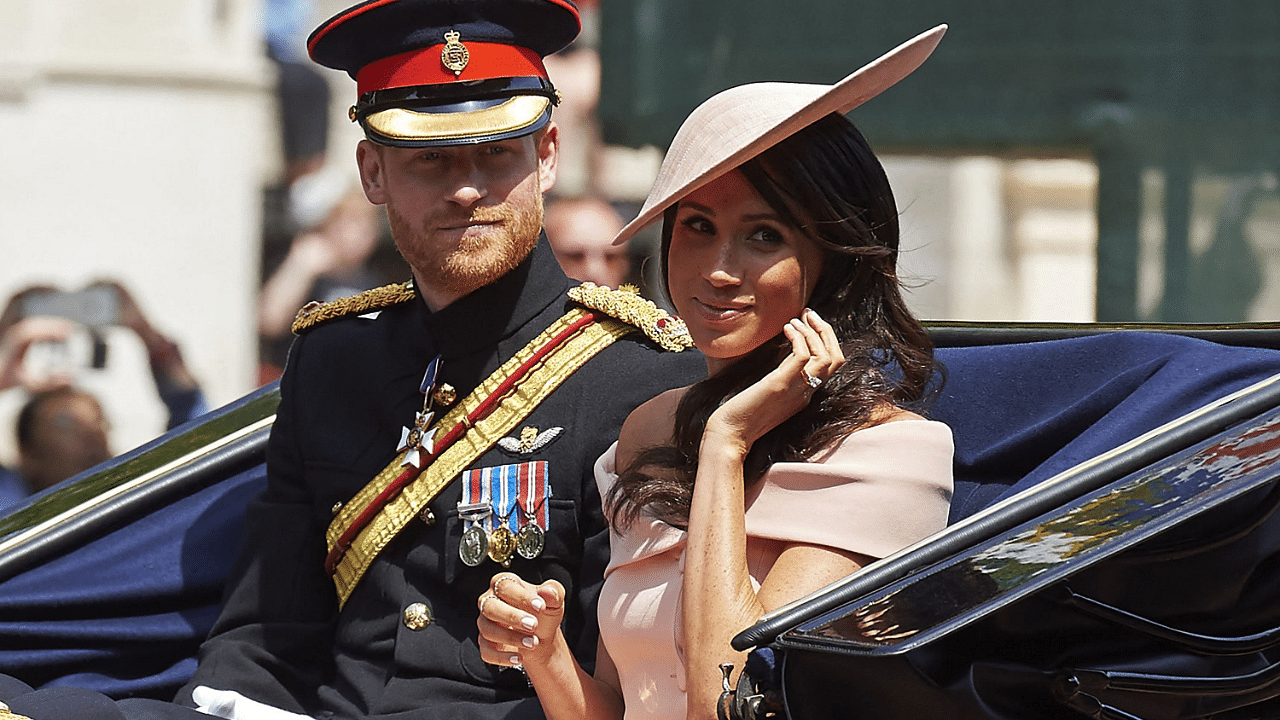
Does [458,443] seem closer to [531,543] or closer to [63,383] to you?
[531,543]

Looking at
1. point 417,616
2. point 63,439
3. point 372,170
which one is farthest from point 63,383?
point 417,616

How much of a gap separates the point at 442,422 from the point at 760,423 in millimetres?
819

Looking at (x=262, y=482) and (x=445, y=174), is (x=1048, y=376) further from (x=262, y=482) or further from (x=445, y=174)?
(x=262, y=482)

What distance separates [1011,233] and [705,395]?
4461 mm

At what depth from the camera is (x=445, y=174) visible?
8.36 feet

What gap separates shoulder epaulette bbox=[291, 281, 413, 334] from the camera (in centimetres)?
286

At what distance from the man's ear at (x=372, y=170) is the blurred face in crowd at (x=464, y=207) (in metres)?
0.06

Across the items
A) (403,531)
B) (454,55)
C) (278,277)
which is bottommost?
(278,277)

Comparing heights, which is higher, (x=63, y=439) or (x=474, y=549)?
(x=474, y=549)

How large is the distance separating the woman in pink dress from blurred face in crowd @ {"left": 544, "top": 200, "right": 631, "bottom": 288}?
6.77 feet

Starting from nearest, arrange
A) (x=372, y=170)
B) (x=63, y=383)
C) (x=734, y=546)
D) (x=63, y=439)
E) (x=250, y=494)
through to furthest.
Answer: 1. (x=734, y=546)
2. (x=372, y=170)
3. (x=250, y=494)
4. (x=63, y=439)
5. (x=63, y=383)

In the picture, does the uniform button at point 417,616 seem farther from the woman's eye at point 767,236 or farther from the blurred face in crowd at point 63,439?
the blurred face in crowd at point 63,439

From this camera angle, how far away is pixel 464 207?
2.53 m

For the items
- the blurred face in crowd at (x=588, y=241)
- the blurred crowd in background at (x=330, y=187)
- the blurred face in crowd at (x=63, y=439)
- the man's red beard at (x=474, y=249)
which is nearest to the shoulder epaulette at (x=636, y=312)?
the man's red beard at (x=474, y=249)
